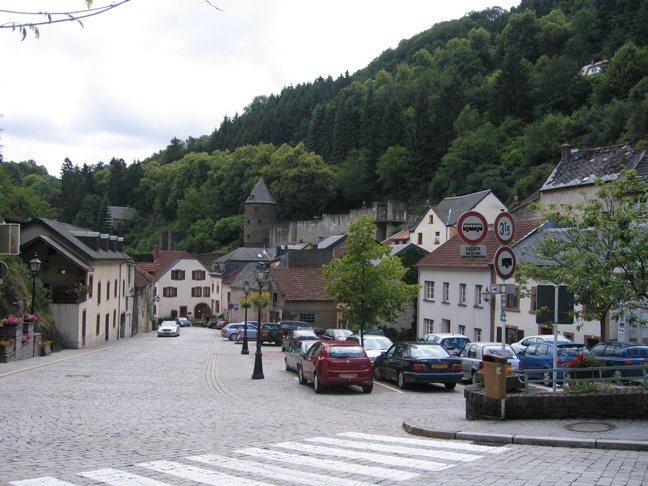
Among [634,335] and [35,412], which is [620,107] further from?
[35,412]

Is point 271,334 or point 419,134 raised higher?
point 419,134

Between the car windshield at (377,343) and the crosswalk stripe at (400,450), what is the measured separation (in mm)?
16660

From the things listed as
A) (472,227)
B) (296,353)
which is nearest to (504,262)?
(472,227)

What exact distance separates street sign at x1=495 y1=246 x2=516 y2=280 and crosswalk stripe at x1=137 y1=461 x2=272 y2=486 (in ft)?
22.0

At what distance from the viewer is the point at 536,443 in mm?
10633

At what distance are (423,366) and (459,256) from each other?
52.2ft

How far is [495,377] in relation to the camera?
41.1ft

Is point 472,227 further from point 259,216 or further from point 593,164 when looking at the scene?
point 259,216

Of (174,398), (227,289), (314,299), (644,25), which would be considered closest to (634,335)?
(174,398)

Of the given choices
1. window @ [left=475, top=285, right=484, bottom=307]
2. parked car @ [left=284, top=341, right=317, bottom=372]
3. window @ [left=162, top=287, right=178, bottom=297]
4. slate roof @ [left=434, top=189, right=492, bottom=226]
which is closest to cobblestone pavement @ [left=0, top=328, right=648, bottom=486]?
parked car @ [left=284, top=341, right=317, bottom=372]

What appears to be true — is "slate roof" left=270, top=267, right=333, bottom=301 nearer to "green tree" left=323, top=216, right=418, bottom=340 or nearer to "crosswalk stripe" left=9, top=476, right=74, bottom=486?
"green tree" left=323, top=216, right=418, bottom=340

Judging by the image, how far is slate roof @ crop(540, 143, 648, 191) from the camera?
49438 mm

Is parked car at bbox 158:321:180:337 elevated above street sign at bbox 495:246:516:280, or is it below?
below

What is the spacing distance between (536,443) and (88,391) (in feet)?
40.4
